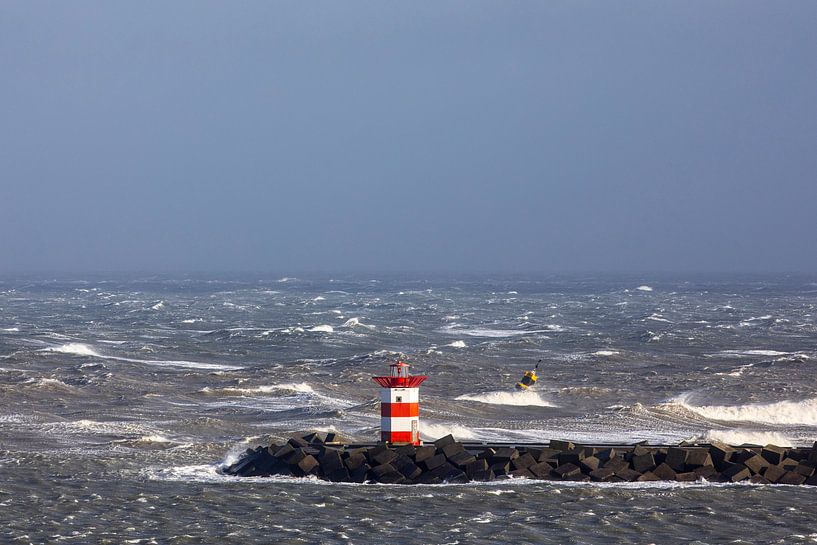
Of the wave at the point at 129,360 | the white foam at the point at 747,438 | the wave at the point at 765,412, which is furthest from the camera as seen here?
the wave at the point at 129,360

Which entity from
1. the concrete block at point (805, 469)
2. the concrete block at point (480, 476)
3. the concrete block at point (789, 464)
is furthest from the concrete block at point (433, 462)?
the concrete block at point (805, 469)

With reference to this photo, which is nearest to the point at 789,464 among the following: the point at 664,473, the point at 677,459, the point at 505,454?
the point at 677,459

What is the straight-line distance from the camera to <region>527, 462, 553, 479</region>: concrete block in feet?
62.9

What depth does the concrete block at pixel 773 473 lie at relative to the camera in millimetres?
19047

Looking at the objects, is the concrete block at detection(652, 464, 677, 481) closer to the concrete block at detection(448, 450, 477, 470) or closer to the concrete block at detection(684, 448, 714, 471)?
the concrete block at detection(684, 448, 714, 471)

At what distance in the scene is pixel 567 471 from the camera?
19.2m

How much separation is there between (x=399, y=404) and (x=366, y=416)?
828 cm

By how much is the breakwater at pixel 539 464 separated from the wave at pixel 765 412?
31.9ft

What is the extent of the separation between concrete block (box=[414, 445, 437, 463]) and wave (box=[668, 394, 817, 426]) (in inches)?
459

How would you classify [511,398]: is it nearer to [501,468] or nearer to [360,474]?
[501,468]

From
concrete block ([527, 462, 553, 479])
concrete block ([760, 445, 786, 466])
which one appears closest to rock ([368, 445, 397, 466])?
concrete block ([527, 462, 553, 479])

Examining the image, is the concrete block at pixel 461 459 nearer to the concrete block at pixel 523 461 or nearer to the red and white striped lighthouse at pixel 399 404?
the concrete block at pixel 523 461

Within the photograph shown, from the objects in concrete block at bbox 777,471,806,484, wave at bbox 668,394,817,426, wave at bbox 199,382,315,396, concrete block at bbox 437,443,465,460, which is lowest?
wave at bbox 668,394,817,426

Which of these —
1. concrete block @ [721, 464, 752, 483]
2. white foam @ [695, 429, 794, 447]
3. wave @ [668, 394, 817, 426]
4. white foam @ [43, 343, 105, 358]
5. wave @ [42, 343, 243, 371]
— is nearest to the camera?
concrete block @ [721, 464, 752, 483]
